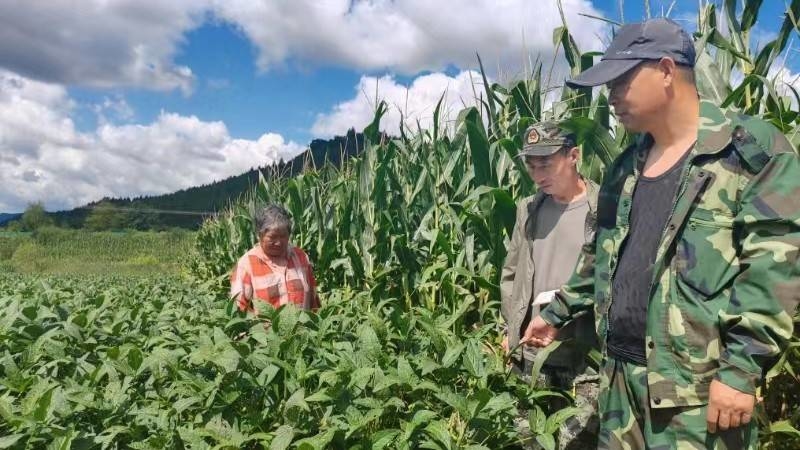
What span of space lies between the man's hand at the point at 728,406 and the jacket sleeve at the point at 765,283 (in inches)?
0.9

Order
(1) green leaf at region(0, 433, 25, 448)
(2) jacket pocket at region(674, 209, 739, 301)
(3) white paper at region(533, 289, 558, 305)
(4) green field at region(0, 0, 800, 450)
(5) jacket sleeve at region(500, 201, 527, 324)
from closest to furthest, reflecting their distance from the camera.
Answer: (2) jacket pocket at region(674, 209, 739, 301) < (1) green leaf at region(0, 433, 25, 448) < (4) green field at region(0, 0, 800, 450) < (3) white paper at region(533, 289, 558, 305) < (5) jacket sleeve at region(500, 201, 527, 324)

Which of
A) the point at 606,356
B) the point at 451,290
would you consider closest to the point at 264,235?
the point at 451,290

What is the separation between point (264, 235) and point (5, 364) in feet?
5.57

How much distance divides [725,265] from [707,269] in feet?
0.16

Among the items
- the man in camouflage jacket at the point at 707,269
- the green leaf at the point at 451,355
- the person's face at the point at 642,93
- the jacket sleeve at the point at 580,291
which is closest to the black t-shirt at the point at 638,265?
the man in camouflage jacket at the point at 707,269

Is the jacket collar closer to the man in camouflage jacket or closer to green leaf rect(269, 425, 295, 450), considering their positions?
the man in camouflage jacket

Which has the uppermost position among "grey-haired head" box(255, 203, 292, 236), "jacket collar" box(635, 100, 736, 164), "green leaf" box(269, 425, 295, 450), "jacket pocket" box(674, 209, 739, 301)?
"jacket collar" box(635, 100, 736, 164)

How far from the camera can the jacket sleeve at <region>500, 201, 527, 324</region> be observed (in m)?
3.16

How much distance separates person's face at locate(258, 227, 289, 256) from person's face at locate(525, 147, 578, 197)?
181cm

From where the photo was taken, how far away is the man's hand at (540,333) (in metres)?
2.58

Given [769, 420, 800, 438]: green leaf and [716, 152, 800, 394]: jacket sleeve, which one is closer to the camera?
[716, 152, 800, 394]: jacket sleeve

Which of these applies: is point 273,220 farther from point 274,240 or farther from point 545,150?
point 545,150

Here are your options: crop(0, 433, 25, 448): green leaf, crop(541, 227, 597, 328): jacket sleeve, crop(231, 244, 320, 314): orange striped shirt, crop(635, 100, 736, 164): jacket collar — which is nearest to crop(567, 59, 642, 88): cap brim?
crop(635, 100, 736, 164): jacket collar

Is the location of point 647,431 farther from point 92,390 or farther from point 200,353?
point 92,390
